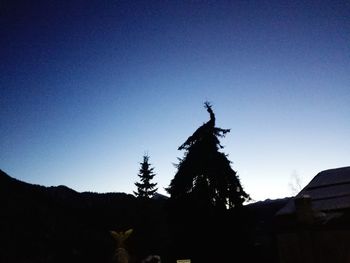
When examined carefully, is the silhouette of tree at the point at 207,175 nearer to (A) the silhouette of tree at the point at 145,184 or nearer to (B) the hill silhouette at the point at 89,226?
(B) the hill silhouette at the point at 89,226

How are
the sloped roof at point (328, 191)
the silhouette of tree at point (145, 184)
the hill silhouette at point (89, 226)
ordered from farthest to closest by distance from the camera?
the silhouette of tree at point (145, 184) < the hill silhouette at point (89, 226) < the sloped roof at point (328, 191)

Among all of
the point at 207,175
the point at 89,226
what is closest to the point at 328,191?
the point at 207,175

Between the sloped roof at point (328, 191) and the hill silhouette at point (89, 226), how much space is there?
11.4 feet

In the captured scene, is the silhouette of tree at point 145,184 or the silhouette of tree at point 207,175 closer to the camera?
the silhouette of tree at point 207,175

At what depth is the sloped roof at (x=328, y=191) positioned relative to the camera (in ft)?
52.9

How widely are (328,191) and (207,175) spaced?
7.69 meters

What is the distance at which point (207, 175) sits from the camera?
21562 millimetres

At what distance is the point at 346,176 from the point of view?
18.6 m

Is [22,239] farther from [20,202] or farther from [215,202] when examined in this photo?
[215,202]

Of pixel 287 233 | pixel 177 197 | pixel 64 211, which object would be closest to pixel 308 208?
pixel 287 233

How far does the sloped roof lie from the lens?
1612 cm

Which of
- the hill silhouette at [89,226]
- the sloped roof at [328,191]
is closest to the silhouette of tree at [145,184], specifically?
the hill silhouette at [89,226]

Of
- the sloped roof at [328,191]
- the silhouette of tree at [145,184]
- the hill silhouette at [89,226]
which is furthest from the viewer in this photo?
the silhouette of tree at [145,184]

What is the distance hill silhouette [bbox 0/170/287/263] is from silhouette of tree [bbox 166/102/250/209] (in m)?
1.14
